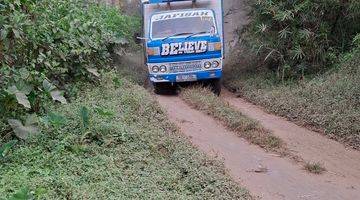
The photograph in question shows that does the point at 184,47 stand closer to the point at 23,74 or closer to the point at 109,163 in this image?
the point at 23,74

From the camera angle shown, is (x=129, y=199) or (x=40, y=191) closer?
(x=40, y=191)

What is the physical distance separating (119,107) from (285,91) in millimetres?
4058

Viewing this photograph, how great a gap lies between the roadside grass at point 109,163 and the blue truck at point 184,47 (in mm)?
4198

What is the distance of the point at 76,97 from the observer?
8617 mm

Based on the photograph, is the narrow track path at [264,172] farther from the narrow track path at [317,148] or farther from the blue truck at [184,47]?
the blue truck at [184,47]

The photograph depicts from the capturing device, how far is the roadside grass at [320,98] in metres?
8.25

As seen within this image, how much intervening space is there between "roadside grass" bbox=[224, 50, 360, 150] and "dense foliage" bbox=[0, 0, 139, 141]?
3.55 meters

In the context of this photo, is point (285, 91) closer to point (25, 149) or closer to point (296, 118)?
point (296, 118)

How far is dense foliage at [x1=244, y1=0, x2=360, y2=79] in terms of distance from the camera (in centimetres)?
1155

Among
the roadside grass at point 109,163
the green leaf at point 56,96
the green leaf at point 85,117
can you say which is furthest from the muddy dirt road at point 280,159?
the green leaf at point 56,96

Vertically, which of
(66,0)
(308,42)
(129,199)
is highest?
(66,0)

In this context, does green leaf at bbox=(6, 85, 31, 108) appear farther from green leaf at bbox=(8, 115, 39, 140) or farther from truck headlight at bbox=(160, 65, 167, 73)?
truck headlight at bbox=(160, 65, 167, 73)

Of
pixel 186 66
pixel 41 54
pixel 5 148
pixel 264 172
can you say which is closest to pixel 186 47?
pixel 186 66

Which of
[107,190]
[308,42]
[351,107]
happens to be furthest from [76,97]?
[308,42]
